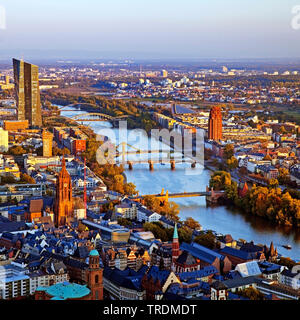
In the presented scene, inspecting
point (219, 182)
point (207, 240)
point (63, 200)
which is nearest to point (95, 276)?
point (207, 240)

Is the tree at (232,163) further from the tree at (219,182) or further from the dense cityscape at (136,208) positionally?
the tree at (219,182)

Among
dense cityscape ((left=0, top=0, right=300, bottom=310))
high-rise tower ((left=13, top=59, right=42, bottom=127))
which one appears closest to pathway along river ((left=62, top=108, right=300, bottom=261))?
dense cityscape ((left=0, top=0, right=300, bottom=310))

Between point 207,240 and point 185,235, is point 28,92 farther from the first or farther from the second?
point 207,240

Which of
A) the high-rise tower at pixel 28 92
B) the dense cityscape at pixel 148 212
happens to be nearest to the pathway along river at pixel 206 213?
the dense cityscape at pixel 148 212

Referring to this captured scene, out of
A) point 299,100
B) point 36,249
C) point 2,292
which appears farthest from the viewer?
point 299,100
